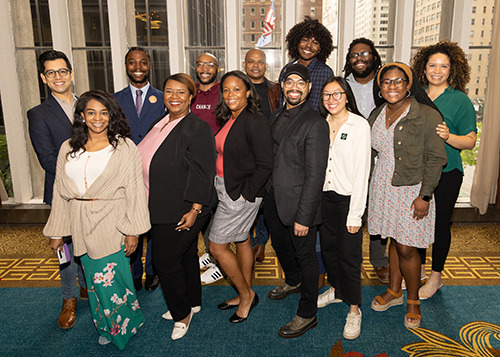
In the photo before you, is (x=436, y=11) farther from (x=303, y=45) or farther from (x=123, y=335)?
(x=123, y=335)

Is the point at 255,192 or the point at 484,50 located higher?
the point at 484,50

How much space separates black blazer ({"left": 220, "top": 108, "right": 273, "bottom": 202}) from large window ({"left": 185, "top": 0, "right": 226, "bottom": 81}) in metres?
2.83

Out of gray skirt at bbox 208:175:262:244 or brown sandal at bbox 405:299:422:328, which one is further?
brown sandal at bbox 405:299:422:328

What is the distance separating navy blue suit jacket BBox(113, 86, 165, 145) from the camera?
3.14 meters

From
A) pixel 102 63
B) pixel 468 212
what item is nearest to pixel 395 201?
pixel 468 212

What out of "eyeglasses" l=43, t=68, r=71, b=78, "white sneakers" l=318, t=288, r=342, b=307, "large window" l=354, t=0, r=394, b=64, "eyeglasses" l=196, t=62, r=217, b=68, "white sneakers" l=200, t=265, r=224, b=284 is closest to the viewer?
"eyeglasses" l=43, t=68, r=71, b=78

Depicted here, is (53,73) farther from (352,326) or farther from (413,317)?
(413,317)

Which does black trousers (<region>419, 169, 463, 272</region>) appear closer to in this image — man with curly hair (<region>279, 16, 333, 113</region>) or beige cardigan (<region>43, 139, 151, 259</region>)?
man with curly hair (<region>279, 16, 333, 113</region>)

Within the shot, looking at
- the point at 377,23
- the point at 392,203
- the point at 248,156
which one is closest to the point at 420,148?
the point at 392,203

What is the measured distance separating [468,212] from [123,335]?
4434 mm

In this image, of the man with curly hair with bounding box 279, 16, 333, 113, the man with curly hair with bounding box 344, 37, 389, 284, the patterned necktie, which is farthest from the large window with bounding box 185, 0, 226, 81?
the man with curly hair with bounding box 344, 37, 389, 284

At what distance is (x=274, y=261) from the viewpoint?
3859 millimetres

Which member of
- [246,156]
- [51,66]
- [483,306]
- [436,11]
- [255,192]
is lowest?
[483,306]

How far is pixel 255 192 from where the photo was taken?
8.04 ft
